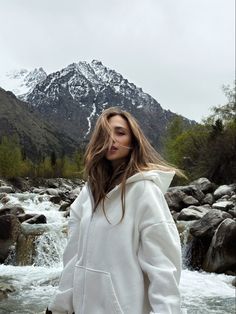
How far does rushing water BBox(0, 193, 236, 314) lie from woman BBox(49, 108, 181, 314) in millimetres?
6549

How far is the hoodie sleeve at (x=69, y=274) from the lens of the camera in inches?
87.5

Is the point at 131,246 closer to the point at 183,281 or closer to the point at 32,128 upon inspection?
the point at 183,281

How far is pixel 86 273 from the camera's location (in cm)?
211

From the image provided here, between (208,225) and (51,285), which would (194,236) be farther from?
(51,285)

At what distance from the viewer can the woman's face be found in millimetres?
2227

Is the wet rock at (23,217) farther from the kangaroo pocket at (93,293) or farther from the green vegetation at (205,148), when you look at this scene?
the kangaroo pocket at (93,293)

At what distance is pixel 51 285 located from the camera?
10688mm

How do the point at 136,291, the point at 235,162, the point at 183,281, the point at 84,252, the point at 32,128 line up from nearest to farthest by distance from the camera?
1. the point at 136,291
2. the point at 84,252
3. the point at 183,281
4. the point at 235,162
5. the point at 32,128

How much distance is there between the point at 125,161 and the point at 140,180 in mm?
174

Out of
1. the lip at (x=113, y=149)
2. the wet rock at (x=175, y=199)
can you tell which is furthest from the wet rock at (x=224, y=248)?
the lip at (x=113, y=149)

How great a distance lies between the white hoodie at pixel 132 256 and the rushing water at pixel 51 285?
6.62 meters

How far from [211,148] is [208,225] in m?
18.6

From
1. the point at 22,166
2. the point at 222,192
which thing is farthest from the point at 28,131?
the point at 222,192

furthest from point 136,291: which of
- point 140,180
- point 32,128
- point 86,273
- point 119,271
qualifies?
point 32,128
